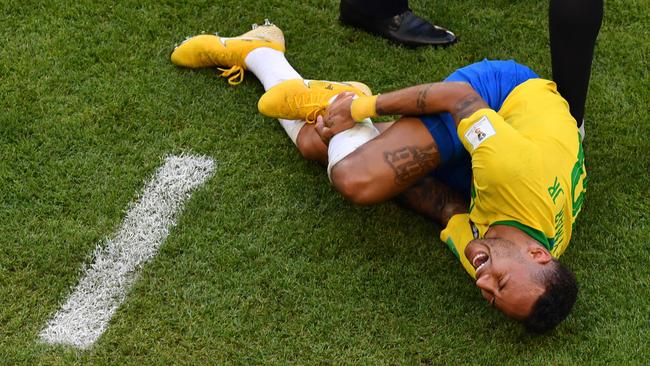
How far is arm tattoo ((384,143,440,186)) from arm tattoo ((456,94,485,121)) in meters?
0.17

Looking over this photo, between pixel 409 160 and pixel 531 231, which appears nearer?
pixel 531 231

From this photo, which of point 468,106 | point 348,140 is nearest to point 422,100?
point 468,106

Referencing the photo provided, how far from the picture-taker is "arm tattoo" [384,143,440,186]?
3207 mm

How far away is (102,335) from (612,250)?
203 cm

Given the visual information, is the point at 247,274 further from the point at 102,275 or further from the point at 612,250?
the point at 612,250

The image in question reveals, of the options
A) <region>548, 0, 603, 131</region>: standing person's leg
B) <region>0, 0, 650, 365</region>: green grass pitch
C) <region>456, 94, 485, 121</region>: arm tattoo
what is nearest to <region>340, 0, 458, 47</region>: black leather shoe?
<region>0, 0, 650, 365</region>: green grass pitch

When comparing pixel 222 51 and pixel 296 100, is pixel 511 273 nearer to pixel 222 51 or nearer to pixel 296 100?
pixel 296 100

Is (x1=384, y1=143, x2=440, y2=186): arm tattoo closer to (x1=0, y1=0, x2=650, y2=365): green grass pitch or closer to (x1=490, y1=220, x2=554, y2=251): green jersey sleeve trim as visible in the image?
(x1=0, y1=0, x2=650, y2=365): green grass pitch

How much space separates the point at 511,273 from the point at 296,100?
1295 millimetres

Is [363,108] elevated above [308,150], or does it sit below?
above

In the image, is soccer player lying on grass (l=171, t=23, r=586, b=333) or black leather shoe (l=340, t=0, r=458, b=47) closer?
soccer player lying on grass (l=171, t=23, r=586, b=333)

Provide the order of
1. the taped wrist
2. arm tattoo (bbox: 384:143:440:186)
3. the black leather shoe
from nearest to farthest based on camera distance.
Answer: arm tattoo (bbox: 384:143:440:186)
the taped wrist
the black leather shoe

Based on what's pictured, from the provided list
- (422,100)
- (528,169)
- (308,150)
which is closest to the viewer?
(528,169)

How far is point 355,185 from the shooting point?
3.22m
